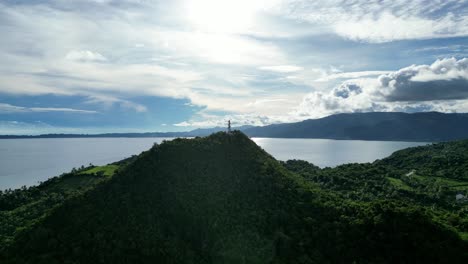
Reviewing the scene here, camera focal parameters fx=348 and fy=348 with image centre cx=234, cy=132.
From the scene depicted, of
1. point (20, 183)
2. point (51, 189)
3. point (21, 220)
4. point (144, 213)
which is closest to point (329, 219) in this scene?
point (144, 213)

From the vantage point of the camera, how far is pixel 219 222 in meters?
42.2

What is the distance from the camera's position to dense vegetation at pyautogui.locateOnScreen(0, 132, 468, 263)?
124 ft

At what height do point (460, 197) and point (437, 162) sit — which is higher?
point (437, 162)

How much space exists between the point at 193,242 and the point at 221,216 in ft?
14.9

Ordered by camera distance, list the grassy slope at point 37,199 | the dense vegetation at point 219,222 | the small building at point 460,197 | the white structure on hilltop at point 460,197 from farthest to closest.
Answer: the white structure on hilltop at point 460,197 < the small building at point 460,197 < the grassy slope at point 37,199 < the dense vegetation at point 219,222

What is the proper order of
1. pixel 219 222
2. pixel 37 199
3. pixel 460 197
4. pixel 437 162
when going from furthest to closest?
pixel 437 162, pixel 460 197, pixel 37 199, pixel 219 222

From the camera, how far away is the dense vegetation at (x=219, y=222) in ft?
124

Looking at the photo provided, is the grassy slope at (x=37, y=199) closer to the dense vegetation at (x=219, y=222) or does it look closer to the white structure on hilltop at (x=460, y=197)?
the dense vegetation at (x=219, y=222)

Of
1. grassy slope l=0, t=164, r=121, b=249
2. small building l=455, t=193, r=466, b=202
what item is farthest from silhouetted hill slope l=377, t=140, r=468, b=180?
grassy slope l=0, t=164, r=121, b=249

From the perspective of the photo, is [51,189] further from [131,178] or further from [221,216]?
[221,216]

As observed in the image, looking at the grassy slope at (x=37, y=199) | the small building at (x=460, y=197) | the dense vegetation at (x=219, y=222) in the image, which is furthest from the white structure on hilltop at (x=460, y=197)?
the grassy slope at (x=37, y=199)

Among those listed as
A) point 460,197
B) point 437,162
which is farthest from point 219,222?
point 437,162

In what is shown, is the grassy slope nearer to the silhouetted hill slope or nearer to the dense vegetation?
the dense vegetation

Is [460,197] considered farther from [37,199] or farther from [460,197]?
[37,199]
